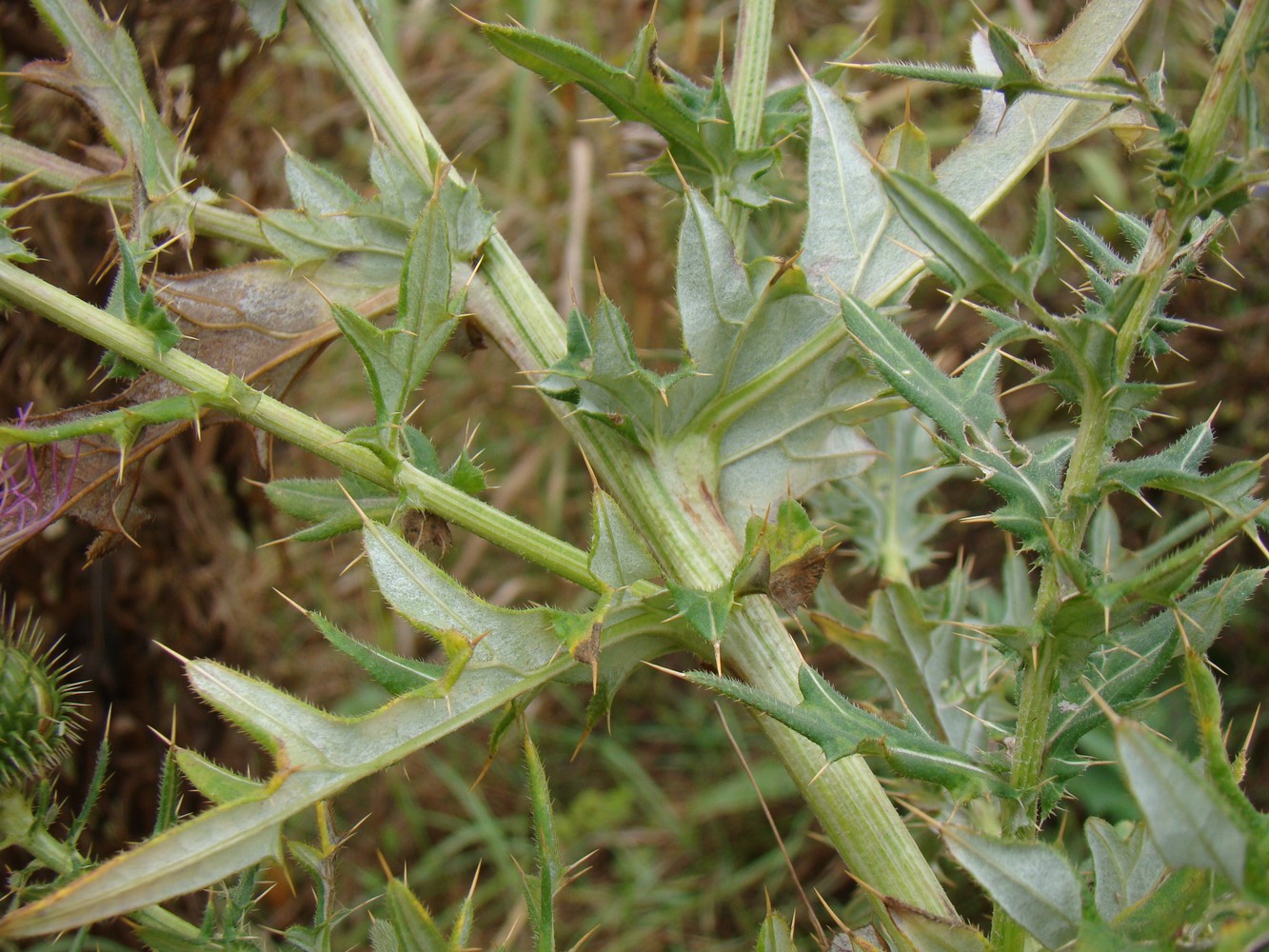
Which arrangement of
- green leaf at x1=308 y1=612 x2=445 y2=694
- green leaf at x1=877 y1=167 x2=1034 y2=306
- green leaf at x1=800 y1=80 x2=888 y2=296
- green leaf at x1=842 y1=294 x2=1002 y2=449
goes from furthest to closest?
green leaf at x1=800 y1=80 x2=888 y2=296 < green leaf at x1=308 y1=612 x2=445 y2=694 < green leaf at x1=842 y1=294 x2=1002 y2=449 < green leaf at x1=877 y1=167 x2=1034 y2=306

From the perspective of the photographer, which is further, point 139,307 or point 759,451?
point 759,451

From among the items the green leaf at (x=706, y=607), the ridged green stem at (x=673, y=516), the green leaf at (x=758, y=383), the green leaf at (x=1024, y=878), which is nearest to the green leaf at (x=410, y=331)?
the ridged green stem at (x=673, y=516)

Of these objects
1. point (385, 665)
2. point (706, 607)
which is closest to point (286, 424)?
point (385, 665)

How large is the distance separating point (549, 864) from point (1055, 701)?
2.30 ft

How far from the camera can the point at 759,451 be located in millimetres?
1635

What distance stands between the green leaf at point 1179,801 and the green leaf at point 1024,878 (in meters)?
0.18

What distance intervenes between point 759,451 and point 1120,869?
77 cm

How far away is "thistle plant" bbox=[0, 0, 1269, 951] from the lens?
1.08m

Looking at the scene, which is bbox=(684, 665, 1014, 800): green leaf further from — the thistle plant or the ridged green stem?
the ridged green stem

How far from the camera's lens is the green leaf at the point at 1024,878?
1056mm

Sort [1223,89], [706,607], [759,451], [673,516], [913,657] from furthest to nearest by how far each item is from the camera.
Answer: [913,657]
[759,451]
[673,516]
[706,607]
[1223,89]

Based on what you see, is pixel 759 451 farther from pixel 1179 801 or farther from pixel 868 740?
pixel 1179 801

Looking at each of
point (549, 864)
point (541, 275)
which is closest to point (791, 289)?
point (549, 864)

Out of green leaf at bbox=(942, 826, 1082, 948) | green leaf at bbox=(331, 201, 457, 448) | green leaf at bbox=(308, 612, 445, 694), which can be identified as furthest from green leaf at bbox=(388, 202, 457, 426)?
green leaf at bbox=(942, 826, 1082, 948)
